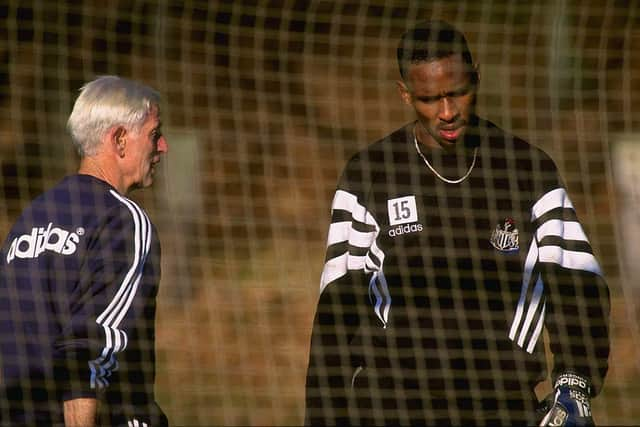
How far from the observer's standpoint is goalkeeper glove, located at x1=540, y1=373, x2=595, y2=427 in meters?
4.00

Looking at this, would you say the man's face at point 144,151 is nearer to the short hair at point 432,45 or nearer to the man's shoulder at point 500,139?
the short hair at point 432,45

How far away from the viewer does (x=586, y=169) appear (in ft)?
28.8

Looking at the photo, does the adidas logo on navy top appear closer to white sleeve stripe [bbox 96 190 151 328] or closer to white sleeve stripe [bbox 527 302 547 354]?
white sleeve stripe [bbox 96 190 151 328]

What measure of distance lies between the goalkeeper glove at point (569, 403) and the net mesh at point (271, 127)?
148 inches

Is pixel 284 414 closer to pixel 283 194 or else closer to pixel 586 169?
pixel 283 194

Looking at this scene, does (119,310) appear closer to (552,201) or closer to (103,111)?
(103,111)

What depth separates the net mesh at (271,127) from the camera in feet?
26.3

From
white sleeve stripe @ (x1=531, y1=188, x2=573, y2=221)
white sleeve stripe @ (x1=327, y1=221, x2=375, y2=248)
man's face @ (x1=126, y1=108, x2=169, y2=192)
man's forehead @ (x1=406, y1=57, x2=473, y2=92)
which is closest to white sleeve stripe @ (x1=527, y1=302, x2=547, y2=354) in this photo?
white sleeve stripe @ (x1=531, y1=188, x2=573, y2=221)

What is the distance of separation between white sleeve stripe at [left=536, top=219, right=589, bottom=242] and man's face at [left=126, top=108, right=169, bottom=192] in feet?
3.67

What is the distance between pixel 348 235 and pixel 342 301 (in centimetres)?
20

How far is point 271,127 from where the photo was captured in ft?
29.1


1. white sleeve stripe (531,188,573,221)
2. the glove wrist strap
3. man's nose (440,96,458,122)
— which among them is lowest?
the glove wrist strap

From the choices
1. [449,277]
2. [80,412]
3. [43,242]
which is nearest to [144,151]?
[43,242]

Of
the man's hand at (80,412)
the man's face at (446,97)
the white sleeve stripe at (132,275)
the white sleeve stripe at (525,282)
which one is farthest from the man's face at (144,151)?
the white sleeve stripe at (525,282)
